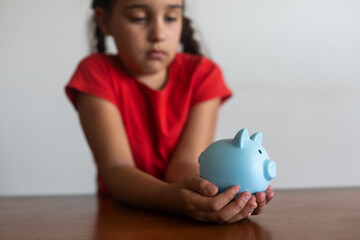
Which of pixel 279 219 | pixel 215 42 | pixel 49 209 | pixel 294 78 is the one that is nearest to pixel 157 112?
pixel 49 209

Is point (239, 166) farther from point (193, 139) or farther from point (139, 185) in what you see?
point (193, 139)

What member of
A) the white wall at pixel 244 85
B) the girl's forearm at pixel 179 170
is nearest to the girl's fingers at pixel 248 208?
the girl's forearm at pixel 179 170

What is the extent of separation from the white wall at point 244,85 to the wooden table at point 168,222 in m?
1.18

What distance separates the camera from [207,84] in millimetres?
1038

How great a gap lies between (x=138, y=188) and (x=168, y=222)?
0.50ft

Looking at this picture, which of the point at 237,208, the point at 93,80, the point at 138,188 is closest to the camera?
the point at 237,208

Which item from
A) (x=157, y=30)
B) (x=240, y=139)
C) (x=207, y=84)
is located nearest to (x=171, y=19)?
(x=157, y=30)

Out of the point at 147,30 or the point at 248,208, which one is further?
the point at 147,30

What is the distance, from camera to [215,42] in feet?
6.33

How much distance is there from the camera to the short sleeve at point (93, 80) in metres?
0.94

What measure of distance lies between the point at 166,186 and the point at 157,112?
16.2 inches

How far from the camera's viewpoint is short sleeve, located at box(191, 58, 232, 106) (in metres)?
1.02

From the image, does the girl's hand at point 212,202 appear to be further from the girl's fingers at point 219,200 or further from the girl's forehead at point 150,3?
the girl's forehead at point 150,3

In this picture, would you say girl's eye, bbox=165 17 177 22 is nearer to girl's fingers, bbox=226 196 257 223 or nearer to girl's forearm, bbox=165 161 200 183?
girl's forearm, bbox=165 161 200 183
